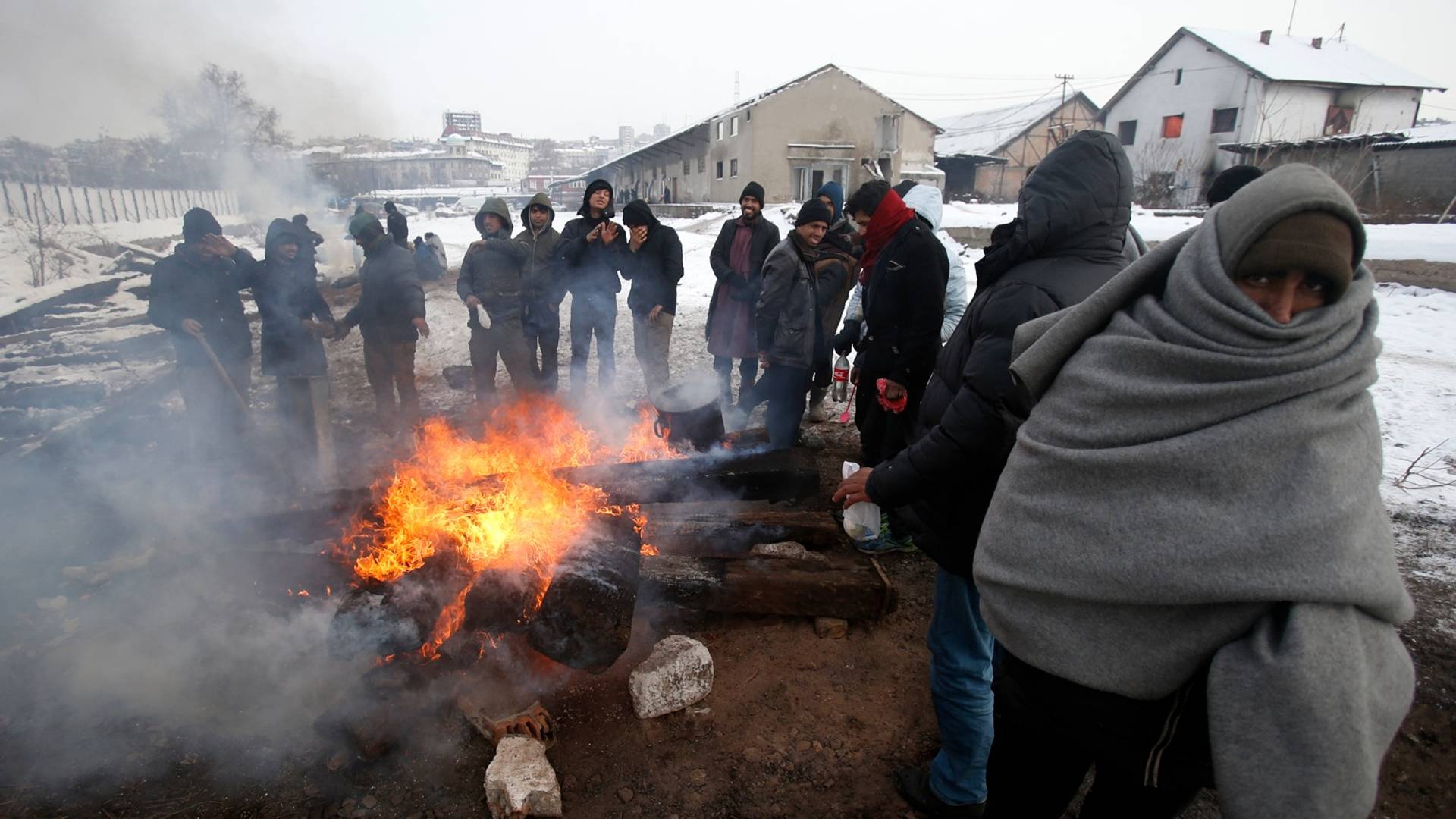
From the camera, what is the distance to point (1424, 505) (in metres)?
4.88

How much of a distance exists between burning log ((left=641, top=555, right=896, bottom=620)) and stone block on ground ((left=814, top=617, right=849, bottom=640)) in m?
0.03

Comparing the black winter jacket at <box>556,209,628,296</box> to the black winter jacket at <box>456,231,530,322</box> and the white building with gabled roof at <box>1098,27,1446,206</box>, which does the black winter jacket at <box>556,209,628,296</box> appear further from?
the white building with gabled roof at <box>1098,27,1446,206</box>

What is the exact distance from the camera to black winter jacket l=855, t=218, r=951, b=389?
13.4 ft

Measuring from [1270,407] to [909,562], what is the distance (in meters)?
3.33

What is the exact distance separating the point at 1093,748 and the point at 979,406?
950 millimetres

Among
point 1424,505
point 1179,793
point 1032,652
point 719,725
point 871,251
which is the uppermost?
point 871,251

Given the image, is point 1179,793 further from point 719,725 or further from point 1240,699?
point 719,725

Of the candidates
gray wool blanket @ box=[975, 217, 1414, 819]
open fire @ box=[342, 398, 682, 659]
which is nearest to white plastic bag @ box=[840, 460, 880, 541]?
open fire @ box=[342, 398, 682, 659]

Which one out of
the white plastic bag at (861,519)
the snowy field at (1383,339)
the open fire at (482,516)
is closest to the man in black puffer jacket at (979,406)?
the white plastic bag at (861,519)

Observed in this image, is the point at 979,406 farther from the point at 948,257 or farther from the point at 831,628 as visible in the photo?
the point at 948,257

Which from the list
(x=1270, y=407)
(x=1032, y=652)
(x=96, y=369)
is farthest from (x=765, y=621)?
(x=96, y=369)

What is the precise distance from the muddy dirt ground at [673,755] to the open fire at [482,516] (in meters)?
0.54

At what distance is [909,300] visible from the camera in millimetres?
4133

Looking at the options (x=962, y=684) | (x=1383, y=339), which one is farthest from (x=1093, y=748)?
(x=1383, y=339)
